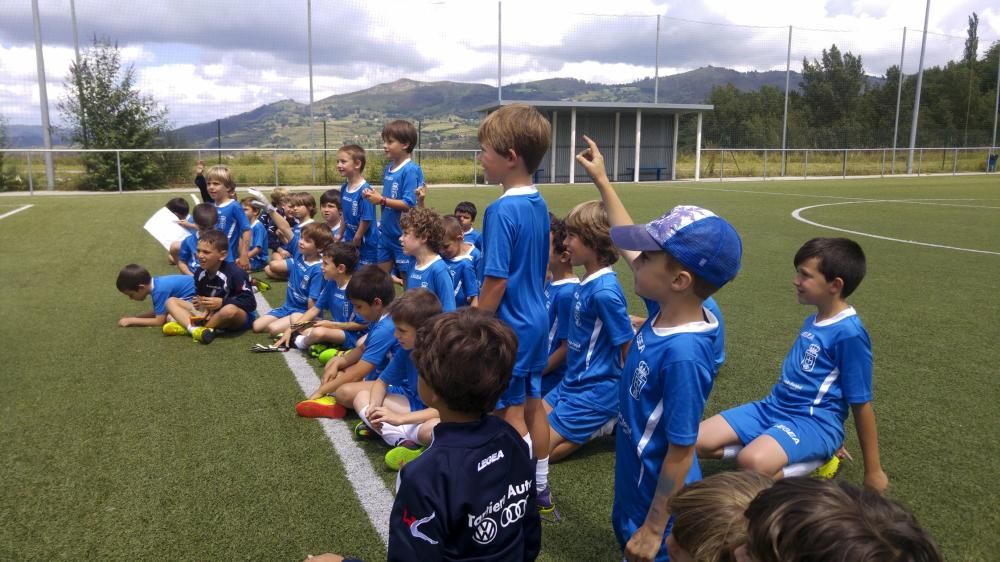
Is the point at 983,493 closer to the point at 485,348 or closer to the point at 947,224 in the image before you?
the point at 485,348

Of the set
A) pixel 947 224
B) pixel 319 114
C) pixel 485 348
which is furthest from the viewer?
pixel 319 114

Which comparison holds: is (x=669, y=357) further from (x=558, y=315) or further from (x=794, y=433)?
(x=558, y=315)

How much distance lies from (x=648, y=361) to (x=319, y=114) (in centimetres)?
3133

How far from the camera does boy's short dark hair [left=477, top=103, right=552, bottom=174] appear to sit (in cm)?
307

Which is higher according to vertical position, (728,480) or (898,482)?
(728,480)

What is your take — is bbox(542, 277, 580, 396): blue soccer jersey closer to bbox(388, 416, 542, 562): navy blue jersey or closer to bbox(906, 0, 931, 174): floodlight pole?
bbox(388, 416, 542, 562): navy blue jersey

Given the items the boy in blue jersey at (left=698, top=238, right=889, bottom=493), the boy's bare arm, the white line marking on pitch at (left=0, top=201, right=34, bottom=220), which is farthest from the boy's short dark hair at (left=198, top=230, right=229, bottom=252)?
the white line marking on pitch at (left=0, top=201, right=34, bottom=220)

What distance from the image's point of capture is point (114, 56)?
27312 millimetres

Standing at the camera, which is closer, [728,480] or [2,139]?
[728,480]

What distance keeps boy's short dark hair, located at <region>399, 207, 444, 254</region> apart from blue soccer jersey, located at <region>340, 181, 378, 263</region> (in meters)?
1.91

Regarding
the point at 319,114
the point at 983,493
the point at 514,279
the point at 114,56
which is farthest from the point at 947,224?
the point at 114,56

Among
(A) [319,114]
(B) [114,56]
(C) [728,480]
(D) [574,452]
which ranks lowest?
(D) [574,452]

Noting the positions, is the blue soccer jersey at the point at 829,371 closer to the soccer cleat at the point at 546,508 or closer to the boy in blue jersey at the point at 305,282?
the soccer cleat at the point at 546,508

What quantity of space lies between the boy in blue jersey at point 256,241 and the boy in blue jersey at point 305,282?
3146mm
